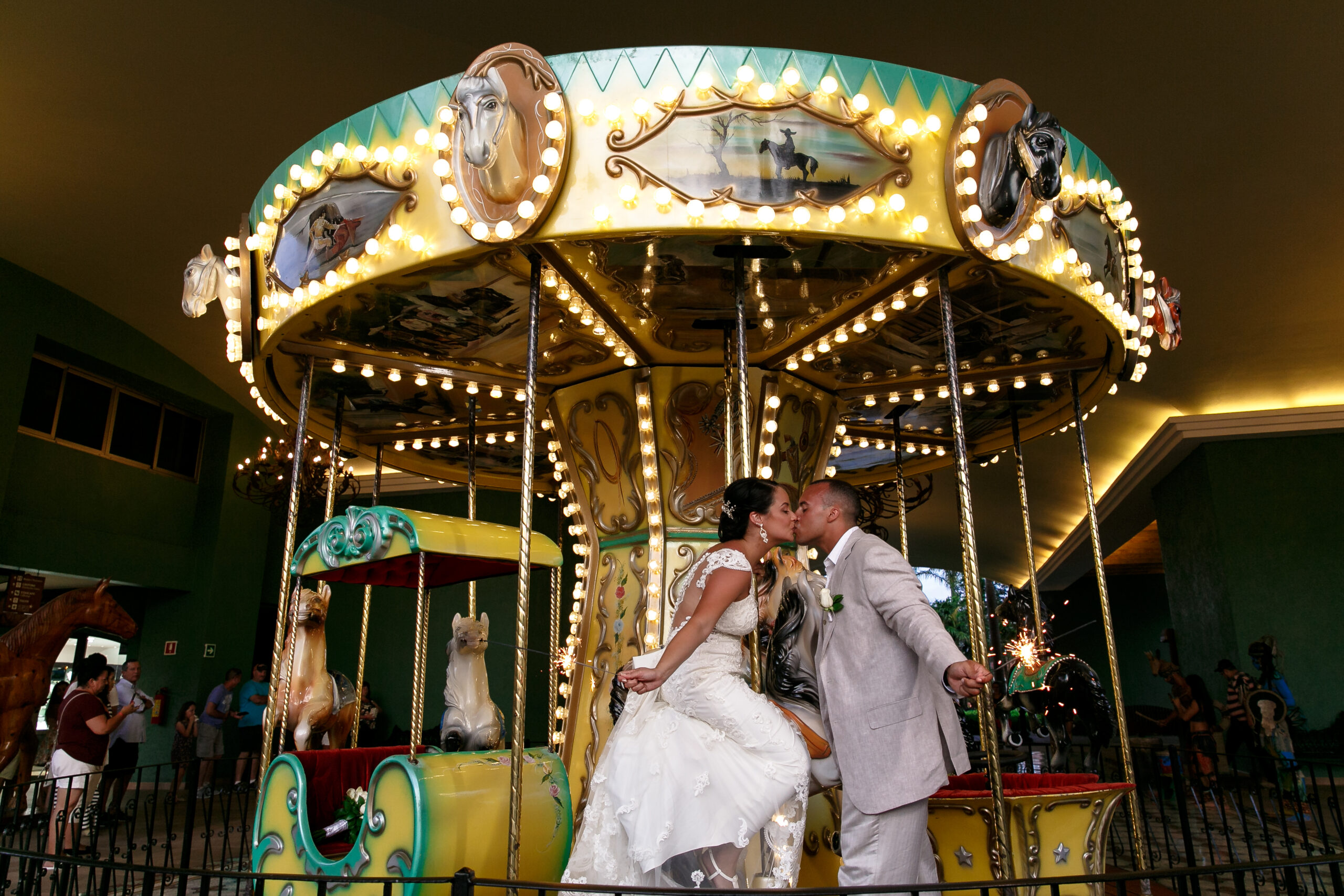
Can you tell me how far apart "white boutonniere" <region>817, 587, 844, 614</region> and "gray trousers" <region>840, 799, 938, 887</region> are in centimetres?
66

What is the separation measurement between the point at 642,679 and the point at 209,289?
13.2ft

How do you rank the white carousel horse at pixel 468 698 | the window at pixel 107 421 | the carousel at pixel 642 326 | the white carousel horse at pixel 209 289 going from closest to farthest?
1. the carousel at pixel 642 326
2. the white carousel horse at pixel 468 698
3. the white carousel horse at pixel 209 289
4. the window at pixel 107 421

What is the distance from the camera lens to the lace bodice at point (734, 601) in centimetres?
333

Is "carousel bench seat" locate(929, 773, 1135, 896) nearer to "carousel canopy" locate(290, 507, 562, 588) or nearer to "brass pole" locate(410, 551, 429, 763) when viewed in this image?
"carousel canopy" locate(290, 507, 562, 588)

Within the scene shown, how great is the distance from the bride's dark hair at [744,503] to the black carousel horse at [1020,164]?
1683mm

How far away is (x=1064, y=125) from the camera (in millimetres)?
8266

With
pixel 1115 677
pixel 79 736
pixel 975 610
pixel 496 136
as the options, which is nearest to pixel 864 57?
pixel 496 136

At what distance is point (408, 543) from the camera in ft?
13.7

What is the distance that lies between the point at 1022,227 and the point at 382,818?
385 cm

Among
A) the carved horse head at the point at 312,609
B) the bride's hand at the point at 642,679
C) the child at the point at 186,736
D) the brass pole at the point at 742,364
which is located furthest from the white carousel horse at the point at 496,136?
the child at the point at 186,736

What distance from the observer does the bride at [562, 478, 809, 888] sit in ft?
10.0

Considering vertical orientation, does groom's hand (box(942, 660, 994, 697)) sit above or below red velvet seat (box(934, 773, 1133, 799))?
above

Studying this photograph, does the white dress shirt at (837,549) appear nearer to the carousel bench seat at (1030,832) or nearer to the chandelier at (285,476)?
the carousel bench seat at (1030,832)

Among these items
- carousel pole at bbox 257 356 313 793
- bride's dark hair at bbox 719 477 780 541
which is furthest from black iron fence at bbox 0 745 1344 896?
bride's dark hair at bbox 719 477 780 541
